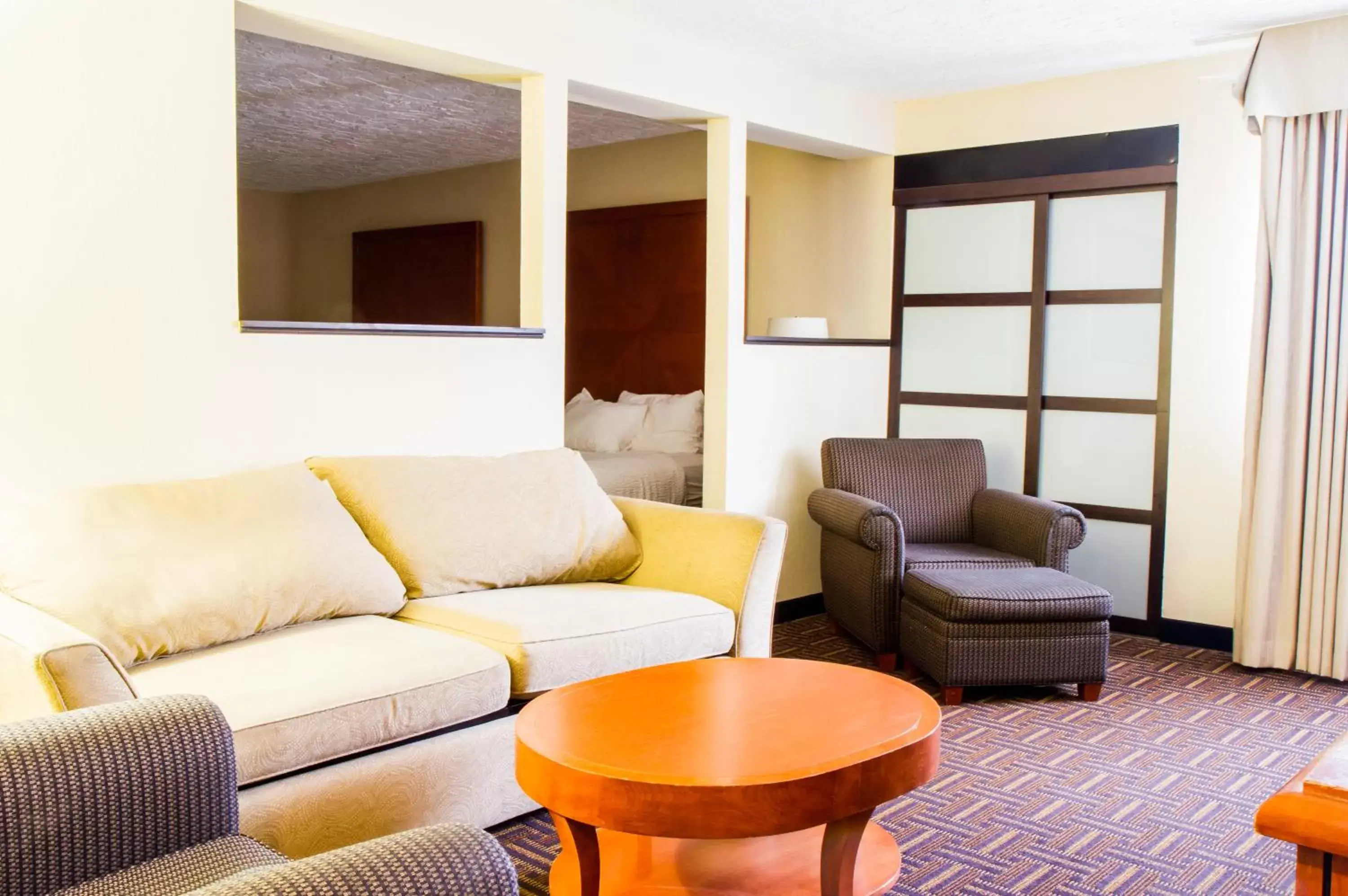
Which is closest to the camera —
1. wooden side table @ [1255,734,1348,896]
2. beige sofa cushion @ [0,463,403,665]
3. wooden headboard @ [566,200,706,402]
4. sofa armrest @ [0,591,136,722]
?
wooden side table @ [1255,734,1348,896]

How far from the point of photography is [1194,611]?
4812mm

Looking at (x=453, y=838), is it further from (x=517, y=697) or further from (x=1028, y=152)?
(x=1028, y=152)

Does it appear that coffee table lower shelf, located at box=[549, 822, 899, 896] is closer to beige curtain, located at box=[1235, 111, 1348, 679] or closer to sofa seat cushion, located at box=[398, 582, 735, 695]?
sofa seat cushion, located at box=[398, 582, 735, 695]

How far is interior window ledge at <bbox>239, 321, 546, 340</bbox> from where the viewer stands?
10.8ft

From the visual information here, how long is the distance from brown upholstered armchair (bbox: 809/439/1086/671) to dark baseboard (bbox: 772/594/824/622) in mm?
246

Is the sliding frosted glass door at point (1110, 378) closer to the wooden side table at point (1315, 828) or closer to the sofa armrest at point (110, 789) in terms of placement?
the wooden side table at point (1315, 828)

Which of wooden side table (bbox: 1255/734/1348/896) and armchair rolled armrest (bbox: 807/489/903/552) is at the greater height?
armchair rolled armrest (bbox: 807/489/903/552)

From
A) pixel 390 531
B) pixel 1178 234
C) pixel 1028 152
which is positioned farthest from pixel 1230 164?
pixel 390 531

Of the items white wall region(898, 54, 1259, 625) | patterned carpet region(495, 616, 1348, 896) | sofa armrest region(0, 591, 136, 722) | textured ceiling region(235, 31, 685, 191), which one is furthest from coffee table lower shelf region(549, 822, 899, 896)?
textured ceiling region(235, 31, 685, 191)

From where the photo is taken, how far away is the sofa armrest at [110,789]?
1593 millimetres

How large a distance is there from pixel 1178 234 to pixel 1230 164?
33 centimetres

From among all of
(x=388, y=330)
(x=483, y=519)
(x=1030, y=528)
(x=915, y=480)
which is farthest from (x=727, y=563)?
(x=915, y=480)

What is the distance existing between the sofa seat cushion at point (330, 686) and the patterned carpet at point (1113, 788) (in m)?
0.43

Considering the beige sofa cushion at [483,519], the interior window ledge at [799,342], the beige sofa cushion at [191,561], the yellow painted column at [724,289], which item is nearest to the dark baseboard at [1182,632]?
the interior window ledge at [799,342]
